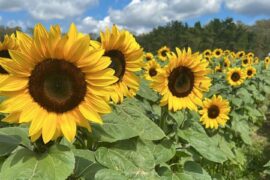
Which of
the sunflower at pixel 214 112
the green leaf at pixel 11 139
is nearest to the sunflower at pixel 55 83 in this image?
the green leaf at pixel 11 139

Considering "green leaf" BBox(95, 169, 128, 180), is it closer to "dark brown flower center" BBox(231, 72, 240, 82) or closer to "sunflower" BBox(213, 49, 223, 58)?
"dark brown flower center" BBox(231, 72, 240, 82)

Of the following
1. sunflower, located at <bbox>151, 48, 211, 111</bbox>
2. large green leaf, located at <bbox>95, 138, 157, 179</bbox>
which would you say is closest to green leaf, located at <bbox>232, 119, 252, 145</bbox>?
sunflower, located at <bbox>151, 48, 211, 111</bbox>

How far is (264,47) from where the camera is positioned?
38938mm

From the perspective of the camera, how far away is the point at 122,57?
2.53 m

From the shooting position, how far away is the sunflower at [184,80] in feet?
11.0

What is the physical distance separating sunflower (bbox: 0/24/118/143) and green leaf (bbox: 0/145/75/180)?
0.06m

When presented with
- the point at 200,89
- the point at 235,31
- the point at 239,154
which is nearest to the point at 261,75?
the point at 239,154

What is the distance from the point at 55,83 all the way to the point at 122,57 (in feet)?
2.42

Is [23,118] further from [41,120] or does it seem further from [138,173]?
[138,173]

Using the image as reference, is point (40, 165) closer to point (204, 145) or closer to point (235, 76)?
point (204, 145)

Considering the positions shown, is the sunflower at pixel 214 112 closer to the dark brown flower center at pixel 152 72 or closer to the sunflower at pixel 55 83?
the dark brown flower center at pixel 152 72

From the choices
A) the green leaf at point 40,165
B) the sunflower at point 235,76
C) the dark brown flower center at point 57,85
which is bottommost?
the sunflower at point 235,76

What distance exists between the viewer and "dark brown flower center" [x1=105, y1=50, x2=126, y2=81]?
2508 millimetres

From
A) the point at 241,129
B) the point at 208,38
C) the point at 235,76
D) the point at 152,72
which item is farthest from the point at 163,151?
the point at 208,38
